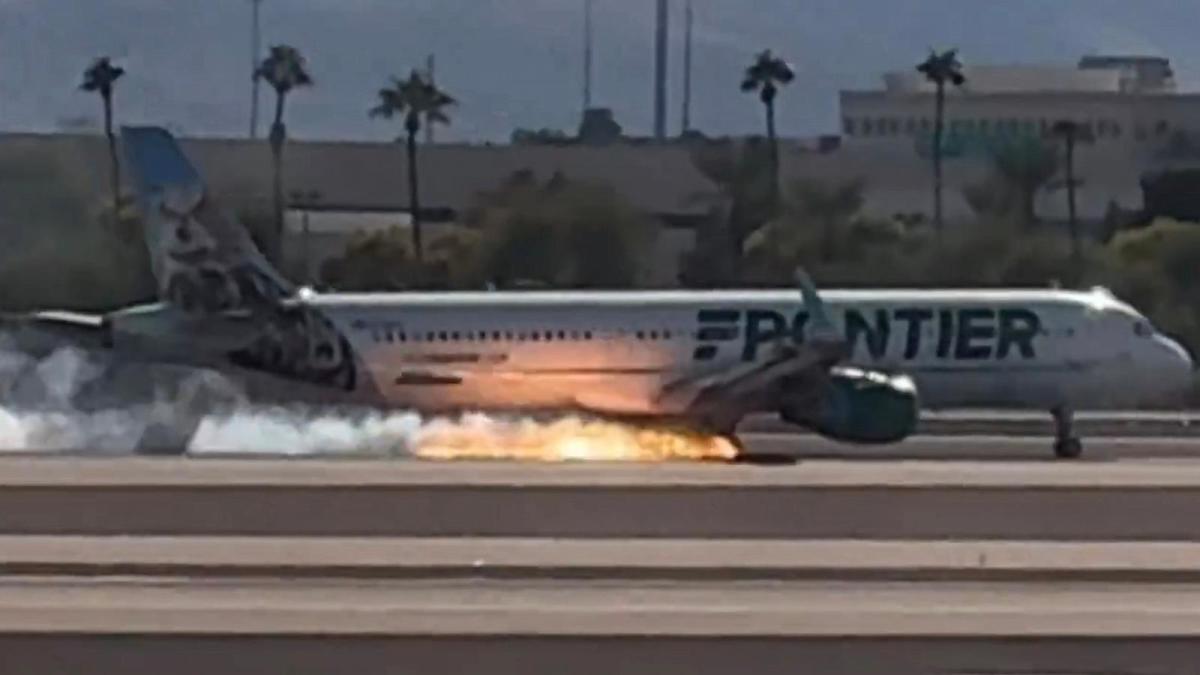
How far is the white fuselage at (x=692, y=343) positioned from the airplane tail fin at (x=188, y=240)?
1.13m

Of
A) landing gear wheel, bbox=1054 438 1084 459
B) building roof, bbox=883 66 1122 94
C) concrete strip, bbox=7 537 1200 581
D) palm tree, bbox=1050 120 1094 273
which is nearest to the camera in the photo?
concrete strip, bbox=7 537 1200 581

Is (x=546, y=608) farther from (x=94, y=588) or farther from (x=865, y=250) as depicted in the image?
(x=865, y=250)

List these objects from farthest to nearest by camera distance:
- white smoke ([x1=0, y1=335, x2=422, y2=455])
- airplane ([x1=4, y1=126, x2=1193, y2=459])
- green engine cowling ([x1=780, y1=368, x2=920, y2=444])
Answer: airplane ([x1=4, y1=126, x2=1193, y2=459]), green engine cowling ([x1=780, y1=368, x2=920, y2=444]), white smoke ([x1=0, y1=335, x2=422, y2=455])

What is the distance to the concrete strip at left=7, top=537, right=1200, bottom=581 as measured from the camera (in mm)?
22141

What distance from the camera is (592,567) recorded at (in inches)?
892

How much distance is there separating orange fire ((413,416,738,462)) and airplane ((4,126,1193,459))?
202 cm

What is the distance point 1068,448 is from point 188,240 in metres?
14.3

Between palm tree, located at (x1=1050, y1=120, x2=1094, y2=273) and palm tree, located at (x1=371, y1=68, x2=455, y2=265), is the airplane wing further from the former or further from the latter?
palm tree, located at (x1=371, y1=68, x2=455, y2=265)

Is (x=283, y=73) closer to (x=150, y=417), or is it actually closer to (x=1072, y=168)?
(x=1072, y=168)

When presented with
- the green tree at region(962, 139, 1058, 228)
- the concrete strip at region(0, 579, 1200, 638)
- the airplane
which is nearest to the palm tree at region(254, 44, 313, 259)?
the green tree at region(962, 139, 1058, 228)

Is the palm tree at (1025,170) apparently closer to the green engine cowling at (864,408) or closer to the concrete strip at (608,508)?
the green engine cowling at (864,408)

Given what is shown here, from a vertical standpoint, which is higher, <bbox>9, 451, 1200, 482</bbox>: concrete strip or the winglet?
the winglet

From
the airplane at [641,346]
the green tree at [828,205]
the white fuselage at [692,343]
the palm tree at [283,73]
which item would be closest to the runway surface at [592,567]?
the airplane at [641,346]

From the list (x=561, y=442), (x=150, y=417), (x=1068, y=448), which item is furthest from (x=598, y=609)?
(x=1068, y=448)
